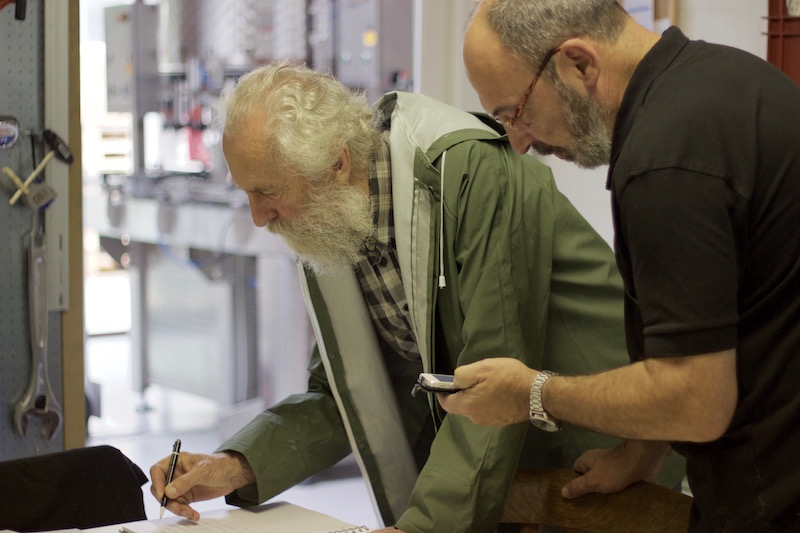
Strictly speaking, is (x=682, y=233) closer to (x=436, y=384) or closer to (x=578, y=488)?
(x=436, y=384)

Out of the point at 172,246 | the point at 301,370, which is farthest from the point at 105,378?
the point at 301,370

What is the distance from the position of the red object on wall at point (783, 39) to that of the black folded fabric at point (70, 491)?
Answer: 5.66 ft

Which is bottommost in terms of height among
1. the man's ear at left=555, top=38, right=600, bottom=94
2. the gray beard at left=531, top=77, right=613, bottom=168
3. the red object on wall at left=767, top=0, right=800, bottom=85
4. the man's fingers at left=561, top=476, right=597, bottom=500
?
the man's fingers at left=561, top=476, right=597, bottom=500

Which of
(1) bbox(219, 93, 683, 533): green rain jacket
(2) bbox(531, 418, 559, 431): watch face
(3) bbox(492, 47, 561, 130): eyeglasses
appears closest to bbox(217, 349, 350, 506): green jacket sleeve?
(1) bbox(219, 93, 683, 533): green rain jacket

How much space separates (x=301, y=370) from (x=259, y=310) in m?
0.30

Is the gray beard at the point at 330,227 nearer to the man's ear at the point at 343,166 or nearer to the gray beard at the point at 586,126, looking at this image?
the man's ear at the point at 343,166

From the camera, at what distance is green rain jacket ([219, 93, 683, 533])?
1.47 metres

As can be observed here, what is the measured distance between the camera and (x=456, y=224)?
1.56 m

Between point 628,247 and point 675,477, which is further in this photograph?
point 675,477

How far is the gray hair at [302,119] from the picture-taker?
164cm

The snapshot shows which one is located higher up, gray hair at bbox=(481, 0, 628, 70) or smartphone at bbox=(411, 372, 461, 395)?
gray hair at bbox=(481, 0, 628, 70)

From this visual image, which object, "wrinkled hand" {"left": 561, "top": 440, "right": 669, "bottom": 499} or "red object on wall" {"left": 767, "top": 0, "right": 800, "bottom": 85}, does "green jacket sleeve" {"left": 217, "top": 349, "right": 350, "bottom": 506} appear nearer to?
"wrinkled hand" {"left": 561, "top": 440, "right": 669, "bottom": 499}

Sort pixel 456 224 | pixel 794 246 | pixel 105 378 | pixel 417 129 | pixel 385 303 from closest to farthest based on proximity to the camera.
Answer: pixel 794 246 < pixel 456 224 < pixel 417 129 < pixel 385 303 < pixel 105 378

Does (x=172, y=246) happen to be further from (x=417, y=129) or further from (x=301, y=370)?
(x=417, y=129)
